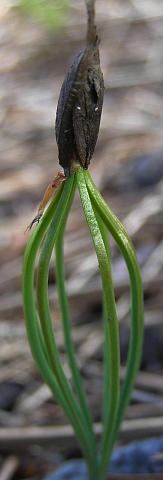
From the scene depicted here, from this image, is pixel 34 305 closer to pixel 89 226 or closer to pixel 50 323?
pixel 50 323

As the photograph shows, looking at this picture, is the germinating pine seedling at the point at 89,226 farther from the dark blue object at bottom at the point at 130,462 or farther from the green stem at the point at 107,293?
the dark blue object at bottom at the point at 130,462

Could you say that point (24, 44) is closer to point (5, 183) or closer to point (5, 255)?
point (5, 183)

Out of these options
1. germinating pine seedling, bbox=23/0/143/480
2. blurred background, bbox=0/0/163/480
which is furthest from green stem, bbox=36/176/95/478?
blurred background, bbox=0/0/163/480

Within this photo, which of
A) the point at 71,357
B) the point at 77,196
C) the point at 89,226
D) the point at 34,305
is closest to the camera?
the point at 89,226

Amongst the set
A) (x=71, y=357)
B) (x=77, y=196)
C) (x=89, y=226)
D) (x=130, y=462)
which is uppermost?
(x=77, y=196)

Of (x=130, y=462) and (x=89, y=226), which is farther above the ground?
(x=89, y=226)

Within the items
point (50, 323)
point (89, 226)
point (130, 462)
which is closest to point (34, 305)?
point (50, 323)

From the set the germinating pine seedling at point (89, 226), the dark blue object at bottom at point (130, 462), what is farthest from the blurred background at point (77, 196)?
the germinating pine seedling at point (89, 226)

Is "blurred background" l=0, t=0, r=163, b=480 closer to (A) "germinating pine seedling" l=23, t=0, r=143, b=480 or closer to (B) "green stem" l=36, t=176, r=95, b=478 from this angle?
(B) "green stem" l=36, t=176, r=95, b=478
